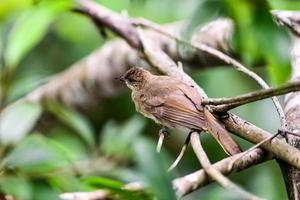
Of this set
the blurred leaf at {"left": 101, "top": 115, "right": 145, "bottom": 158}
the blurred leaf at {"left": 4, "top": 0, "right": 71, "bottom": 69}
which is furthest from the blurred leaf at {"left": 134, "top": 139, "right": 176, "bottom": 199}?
the blurred leaf at {"left": 101, "top": 115, "right": 145, "bottom": 158}

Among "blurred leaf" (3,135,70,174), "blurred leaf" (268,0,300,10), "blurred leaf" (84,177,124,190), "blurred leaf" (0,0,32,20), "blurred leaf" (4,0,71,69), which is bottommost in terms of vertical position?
"blurred leaf" (84,177,124,190)

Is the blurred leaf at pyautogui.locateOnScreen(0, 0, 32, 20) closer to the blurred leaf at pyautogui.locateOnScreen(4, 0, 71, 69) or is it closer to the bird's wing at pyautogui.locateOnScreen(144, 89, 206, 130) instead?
the blurred leaf at pyautogui.locateOnScreen(4, 0, 71, 69)

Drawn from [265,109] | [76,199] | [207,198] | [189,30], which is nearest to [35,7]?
[189,30]

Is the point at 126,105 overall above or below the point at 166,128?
above

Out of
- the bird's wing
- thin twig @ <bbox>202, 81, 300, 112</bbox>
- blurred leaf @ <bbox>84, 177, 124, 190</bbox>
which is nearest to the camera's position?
thin twig @ <bbox>202, 81, 300, 112</bbox>

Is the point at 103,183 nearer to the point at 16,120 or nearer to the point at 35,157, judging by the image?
the point at 35,157

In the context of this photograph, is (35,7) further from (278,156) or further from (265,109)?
(278,156)

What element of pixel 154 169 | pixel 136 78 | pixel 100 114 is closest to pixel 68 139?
pixel 100 114
